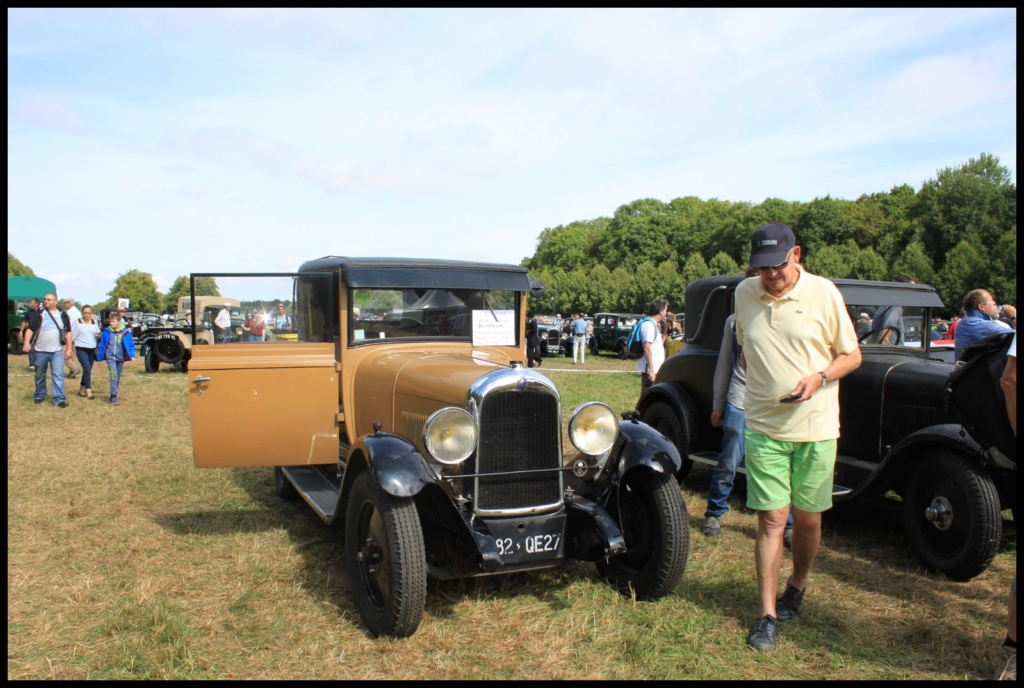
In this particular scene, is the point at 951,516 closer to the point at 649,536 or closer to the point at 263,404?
the point at 649,536

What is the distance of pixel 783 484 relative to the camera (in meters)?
3.22

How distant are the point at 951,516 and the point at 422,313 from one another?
352cm

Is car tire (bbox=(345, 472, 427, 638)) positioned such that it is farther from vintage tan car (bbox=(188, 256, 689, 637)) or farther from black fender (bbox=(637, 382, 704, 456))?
black fender (bbox=(637, 382, 704, 456))

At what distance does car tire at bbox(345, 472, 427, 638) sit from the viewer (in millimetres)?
3242

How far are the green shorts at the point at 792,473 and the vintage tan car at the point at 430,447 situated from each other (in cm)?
60

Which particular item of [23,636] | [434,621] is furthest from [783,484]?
[23,636]

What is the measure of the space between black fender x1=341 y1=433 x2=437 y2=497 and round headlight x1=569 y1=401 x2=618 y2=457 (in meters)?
0.81

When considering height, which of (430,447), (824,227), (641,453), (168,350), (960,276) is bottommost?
(168,350)

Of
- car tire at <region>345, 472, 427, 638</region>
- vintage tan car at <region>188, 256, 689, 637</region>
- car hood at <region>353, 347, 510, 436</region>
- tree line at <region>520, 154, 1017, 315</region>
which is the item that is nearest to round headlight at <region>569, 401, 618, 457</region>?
vintage tan car at <region>188, 256, 689, 637</region>

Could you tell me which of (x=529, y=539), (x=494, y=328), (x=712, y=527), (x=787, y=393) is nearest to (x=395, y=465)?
(x=529, y=539)

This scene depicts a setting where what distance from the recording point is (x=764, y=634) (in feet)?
10.6

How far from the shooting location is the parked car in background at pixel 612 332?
22.9 metres

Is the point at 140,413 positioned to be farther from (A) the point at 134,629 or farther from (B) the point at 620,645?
(B) the point at 620,645

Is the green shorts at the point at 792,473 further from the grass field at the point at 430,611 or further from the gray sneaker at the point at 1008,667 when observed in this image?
the gray sneaker at the point at 1008,667
